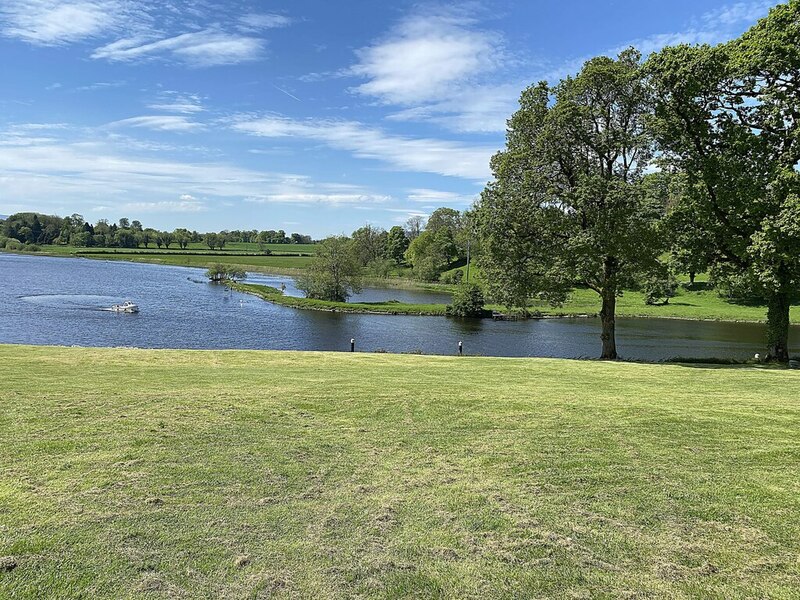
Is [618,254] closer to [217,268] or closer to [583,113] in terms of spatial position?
[583,113]

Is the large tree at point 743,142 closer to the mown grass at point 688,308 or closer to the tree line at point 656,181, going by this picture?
the tree line at point 656,181

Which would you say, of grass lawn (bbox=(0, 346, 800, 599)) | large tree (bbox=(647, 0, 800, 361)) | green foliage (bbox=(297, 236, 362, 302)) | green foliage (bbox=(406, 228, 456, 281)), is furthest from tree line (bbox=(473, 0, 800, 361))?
green foliage (bbox=(406, 228, 456, 281))

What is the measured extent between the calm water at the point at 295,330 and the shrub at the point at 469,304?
11.8 feet

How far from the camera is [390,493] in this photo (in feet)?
22.4

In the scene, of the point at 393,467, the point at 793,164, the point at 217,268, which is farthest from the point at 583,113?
the point at 217,268

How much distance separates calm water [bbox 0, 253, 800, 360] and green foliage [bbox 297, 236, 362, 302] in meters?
7.79

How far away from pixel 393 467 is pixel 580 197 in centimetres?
1743

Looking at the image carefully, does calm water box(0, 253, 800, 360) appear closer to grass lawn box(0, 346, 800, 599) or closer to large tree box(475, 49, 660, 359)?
large tree box(475, 49, 660, 359)

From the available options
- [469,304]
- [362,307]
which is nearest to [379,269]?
[362,307]

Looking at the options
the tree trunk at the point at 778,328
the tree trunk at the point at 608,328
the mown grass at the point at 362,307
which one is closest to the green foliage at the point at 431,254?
the mown grass at the point at 362,307

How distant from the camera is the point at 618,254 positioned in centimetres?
2205

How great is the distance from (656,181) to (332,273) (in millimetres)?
57408

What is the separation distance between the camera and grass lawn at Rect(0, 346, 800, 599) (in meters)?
4.99

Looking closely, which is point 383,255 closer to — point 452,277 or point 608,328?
point 452,277
